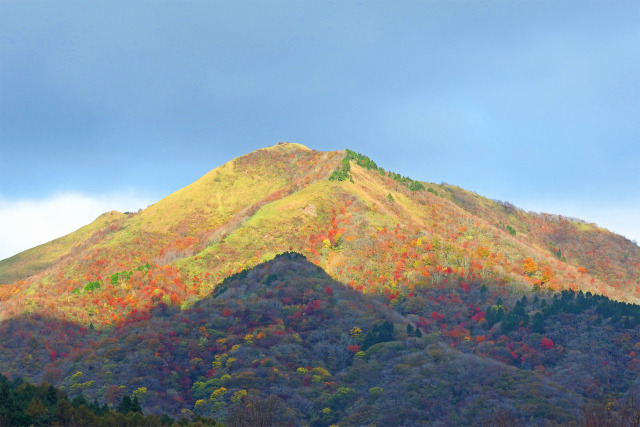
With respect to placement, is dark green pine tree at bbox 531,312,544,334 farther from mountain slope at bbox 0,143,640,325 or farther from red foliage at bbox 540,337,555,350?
mountain slope at bbox 0,143,640,325

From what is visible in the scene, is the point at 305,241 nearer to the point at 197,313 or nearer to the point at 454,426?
the point at 197,313

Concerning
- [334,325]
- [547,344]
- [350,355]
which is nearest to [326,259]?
Result: [334,325]

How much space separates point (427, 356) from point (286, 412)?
32.3 metres

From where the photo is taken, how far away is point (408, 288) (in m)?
160

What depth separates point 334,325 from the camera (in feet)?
448

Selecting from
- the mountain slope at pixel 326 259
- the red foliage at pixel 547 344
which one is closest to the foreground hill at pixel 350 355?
the red foliage at pixel 547 344

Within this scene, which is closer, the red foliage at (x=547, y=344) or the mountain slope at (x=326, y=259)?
the red foliage at (x=547, y=344)

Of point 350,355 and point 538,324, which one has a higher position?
point 538,324

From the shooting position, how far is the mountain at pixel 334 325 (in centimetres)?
10500

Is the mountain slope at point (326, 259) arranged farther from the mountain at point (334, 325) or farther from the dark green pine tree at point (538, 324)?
the dark green pine tree at point (538, 324)

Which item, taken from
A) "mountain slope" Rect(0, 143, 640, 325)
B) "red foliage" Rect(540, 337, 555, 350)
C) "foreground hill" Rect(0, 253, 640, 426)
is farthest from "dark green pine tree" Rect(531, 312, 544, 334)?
Answer: "mountain slope" Rect(0, 143, 640, 325)

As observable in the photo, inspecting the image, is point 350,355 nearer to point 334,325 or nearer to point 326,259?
point 334,325

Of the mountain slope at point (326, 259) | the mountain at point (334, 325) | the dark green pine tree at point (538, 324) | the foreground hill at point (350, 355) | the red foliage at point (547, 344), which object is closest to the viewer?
the foreground hill at point (350, 355)

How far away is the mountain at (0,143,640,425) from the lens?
105 metres
